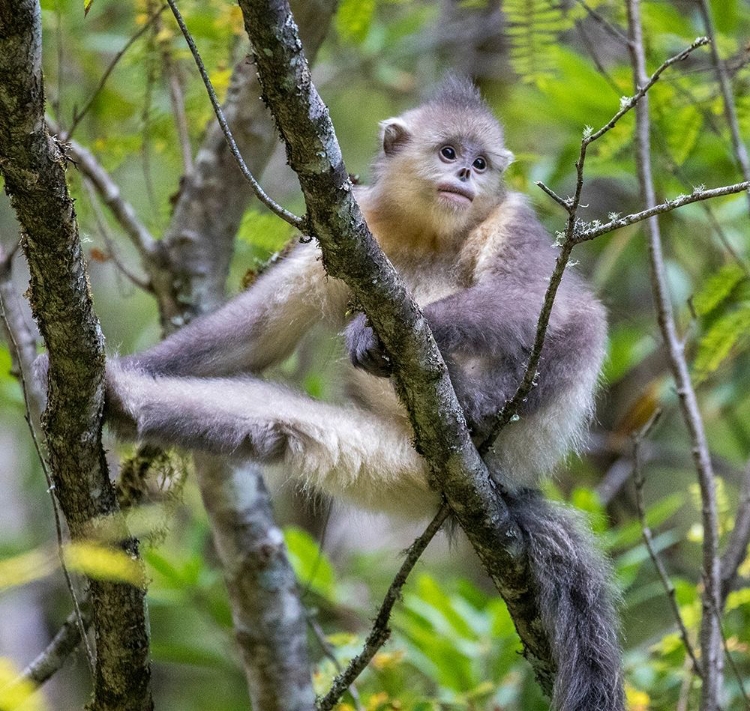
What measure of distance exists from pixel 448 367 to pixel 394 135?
4.99 ft

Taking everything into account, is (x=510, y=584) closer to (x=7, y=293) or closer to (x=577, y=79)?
(x=7, y=293)

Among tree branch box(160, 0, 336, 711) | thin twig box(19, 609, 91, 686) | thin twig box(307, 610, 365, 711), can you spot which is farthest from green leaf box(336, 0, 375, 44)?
thin twig box(19, 609, 91, 686)

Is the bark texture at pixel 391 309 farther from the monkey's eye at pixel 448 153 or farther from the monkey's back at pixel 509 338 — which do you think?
the monkey's eye at pixel 448 153

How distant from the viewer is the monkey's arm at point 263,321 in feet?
12.2

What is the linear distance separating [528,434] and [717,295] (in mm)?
1536

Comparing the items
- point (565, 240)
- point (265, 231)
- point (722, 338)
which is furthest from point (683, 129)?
point (565, 240)

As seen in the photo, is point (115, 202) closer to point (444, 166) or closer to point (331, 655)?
point (444, 166)

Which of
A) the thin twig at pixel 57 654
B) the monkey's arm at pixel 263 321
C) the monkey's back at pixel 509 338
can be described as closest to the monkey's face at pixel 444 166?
the monkey's back at pixel 509 338

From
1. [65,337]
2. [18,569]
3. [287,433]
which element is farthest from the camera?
[287,433]

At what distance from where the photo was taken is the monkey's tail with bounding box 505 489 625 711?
294cm

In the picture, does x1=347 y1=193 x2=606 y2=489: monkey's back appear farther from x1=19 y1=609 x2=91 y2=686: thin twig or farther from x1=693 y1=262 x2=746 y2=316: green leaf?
x1=19 y1=609 x2=91 y2=686: thin twig

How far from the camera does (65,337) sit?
2.41 meters

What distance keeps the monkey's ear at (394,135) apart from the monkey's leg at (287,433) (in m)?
1.32

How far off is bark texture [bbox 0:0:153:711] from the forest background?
31cm
